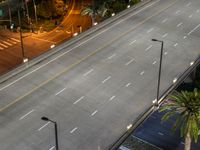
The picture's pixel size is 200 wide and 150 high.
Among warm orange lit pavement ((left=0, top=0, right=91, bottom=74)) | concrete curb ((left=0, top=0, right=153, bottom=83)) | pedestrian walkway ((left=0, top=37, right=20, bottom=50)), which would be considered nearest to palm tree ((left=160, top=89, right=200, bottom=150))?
concrete curb ((left=0, top=0, right=153, bottom=83))

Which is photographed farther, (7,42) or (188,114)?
(7,42)

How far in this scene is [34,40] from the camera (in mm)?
99875

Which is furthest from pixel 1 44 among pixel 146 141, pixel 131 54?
pixel 146 141

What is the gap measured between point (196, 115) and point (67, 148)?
18640 millimetres

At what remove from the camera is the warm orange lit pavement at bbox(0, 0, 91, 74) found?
91.7 m

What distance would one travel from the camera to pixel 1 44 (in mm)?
98438

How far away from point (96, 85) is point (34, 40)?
3973 cm

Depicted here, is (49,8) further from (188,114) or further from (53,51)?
(188,114)

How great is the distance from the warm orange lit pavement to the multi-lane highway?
18.7 meters

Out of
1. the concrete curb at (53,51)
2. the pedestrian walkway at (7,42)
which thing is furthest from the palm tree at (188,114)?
the pedestrian walkway at (7,42)

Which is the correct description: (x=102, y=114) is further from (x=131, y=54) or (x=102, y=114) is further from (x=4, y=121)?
(x=131, y=54)

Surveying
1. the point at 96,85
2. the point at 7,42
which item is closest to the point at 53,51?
the point at 96,85

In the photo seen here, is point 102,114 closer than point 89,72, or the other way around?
point 102,114

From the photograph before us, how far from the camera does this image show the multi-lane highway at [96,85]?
54.0 meters
